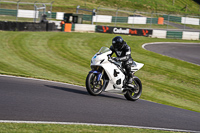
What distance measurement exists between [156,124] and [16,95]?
12.1ft

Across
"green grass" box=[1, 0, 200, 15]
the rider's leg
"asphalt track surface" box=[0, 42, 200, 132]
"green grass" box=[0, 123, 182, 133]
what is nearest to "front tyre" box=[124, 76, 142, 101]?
the rider's leg

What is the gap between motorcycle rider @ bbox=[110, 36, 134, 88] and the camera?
965 cm

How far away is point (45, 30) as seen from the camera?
33.8 m

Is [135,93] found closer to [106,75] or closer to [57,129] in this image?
[106,75]

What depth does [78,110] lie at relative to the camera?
7742 millimetres

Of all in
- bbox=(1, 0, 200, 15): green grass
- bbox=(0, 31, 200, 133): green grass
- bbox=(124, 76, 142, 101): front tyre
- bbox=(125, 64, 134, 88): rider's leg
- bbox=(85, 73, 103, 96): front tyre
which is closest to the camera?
bbox=(85, 73, 103, 96): front tyre

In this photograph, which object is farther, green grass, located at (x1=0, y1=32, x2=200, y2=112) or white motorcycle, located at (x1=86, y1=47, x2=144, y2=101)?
green grass, located at (x1=0, y1=32, x2=200, y2=112)

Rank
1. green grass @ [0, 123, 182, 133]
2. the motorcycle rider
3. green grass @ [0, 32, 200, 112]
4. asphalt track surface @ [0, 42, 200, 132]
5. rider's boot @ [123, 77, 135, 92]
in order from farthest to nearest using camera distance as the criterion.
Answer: green grass @ [0, 32, 200, 112]
rider's boot @ [123, 77, 135, 92]
the motorcycle rider
asphalt track surface @ [0, 42, 200, 132]
green grass @ [0, 123, 182, 133]

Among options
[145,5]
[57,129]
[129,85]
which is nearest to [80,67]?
[129,85]

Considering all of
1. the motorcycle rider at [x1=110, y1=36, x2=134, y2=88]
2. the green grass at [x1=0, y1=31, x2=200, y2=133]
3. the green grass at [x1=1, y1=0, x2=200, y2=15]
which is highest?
the green grass at [x1=1, y1=0, x2=200, y2=15]

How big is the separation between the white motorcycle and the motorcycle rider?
13 centimetres

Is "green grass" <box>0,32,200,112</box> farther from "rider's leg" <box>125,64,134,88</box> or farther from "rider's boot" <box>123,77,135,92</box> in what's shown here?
"rider's leg" <box>125,64,134,88</box>

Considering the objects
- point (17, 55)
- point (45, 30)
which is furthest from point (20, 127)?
point (45, 30)

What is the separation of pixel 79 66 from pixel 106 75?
8839 millimetres
